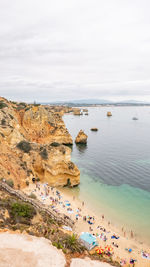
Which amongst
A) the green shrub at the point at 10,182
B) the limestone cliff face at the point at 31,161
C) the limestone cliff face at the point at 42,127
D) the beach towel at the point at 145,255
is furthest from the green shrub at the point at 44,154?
the beach towel at the point at 145,255

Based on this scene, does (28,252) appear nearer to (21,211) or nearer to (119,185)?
(21,211)

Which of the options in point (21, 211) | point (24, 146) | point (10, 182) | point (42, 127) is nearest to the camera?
point (21, 211)

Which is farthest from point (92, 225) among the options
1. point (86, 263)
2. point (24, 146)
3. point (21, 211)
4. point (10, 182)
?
point (24, 146)

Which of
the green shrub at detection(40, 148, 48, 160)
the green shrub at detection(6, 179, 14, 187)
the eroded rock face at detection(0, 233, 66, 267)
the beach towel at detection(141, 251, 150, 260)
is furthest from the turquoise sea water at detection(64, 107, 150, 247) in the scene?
the eroded rock face at detection(0, 233, 66, 267)

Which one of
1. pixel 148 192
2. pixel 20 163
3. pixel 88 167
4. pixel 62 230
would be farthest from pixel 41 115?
pixel 62 230

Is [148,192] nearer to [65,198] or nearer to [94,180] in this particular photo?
[94,180]

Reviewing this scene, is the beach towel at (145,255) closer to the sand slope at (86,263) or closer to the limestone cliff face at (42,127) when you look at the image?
the sand slope at (86,263)
